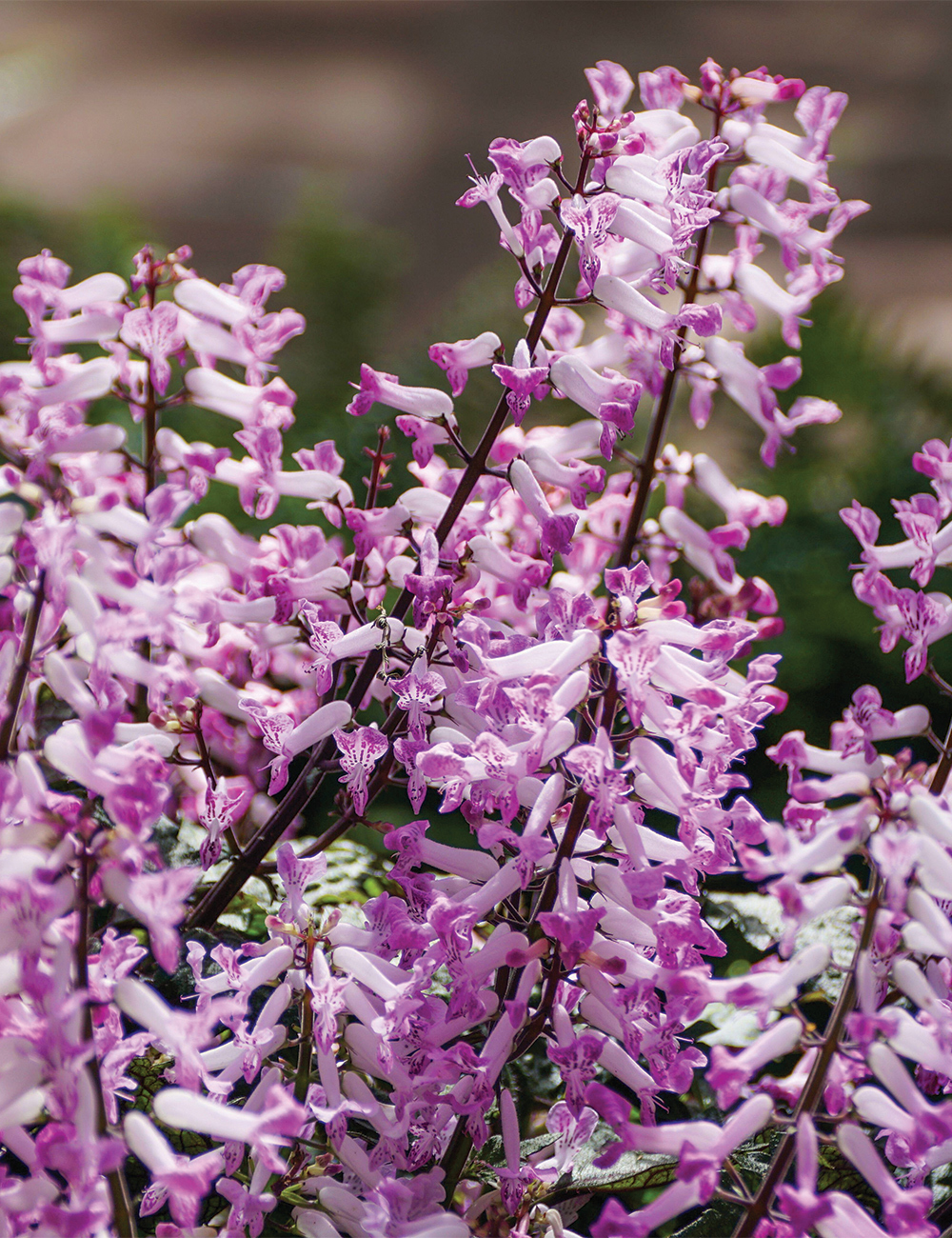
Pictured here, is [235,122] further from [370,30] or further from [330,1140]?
[330,1140]

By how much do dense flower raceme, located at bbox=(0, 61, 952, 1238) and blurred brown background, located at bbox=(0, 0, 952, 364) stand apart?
6.25 ft

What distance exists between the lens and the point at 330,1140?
15.4 inches

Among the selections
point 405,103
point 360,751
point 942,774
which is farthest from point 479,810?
point 405,103

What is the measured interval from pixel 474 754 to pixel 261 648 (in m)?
0.20

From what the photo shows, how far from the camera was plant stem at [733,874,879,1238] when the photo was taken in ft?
0.98

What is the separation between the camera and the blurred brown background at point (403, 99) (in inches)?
103

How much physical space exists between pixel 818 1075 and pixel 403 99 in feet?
9.59

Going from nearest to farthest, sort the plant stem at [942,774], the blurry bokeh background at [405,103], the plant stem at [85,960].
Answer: the plant stem at [85,960]
the plant stem at [942,774]
the blurry bokeh background at [405,103]

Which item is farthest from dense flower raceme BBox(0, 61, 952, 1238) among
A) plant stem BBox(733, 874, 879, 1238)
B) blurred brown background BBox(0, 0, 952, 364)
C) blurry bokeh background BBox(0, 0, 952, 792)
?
blurred brown background BBox(0, 0, 952, 364)

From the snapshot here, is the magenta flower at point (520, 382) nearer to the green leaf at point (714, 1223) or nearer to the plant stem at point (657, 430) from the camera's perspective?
the plant stem at point (657, 430)

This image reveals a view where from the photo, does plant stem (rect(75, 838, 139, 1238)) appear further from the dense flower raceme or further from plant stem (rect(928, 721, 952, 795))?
plant stem (rect(928, 721, 952, 795))

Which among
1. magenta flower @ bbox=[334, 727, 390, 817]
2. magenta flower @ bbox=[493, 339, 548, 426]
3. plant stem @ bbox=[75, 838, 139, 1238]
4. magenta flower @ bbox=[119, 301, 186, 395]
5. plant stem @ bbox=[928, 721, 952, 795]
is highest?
magenta flower @ bbox=[493, 339, 548, 426]

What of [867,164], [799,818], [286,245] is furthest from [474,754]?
[867,164]

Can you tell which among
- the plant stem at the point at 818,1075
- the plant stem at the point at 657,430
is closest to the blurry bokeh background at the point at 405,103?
the plant stem at the point at 657,430
